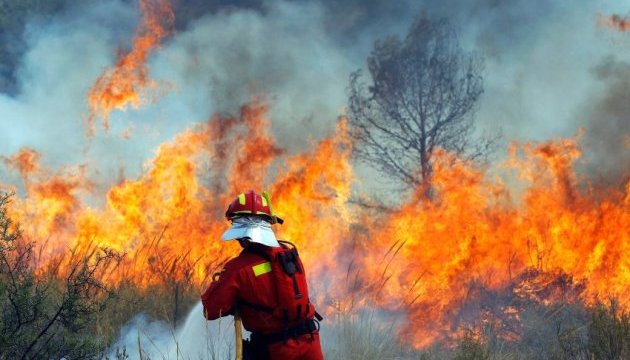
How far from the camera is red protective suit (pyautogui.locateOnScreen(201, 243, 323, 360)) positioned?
4.07 meters

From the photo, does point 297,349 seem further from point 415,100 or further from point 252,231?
point 415,100

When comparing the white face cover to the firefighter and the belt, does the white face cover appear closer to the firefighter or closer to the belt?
the firefighter

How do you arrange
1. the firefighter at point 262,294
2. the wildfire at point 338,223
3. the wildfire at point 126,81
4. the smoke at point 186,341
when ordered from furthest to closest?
the wildfire at point 126,81 < the wildfire at point 338,223 < the smoke at point 186,341 < the firefighter at point 262,294

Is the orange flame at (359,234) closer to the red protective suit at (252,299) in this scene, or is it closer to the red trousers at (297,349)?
the red trousers at (297,349)

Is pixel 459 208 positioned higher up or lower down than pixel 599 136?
lower down

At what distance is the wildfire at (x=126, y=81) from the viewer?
43.9 ft

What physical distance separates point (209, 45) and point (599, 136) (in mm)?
12878

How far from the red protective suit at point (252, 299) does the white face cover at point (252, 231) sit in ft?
0.26

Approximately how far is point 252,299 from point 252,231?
467mm

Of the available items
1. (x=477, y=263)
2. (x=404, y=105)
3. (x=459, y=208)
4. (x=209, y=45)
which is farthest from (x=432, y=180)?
(x=209, y=45)

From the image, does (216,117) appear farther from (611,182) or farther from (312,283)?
(611,182)

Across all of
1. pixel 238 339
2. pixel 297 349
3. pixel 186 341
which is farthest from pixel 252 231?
pixel 186 341

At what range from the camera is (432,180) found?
16453mm

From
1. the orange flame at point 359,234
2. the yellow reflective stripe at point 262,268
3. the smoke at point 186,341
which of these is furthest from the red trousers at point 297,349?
the orange flame at point 359,234
